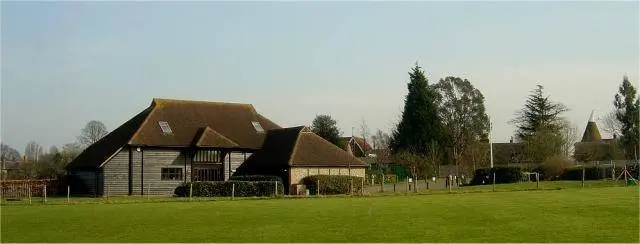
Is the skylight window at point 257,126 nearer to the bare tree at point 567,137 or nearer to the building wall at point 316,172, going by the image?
the building wall at point 316,172

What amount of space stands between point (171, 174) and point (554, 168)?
3015 centimetres

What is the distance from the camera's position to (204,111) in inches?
2156

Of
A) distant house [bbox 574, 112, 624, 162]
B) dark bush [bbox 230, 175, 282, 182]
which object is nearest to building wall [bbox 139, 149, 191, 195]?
dark bush [bbox 230, 175, 282, 182]

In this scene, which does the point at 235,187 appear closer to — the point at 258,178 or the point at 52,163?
the point at 258,178

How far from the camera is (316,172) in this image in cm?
4894

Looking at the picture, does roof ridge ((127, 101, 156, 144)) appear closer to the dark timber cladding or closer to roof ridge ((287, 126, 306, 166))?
the dark timber cladding

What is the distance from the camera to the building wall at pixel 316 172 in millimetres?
47812

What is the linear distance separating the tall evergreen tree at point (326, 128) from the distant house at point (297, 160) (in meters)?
19.1

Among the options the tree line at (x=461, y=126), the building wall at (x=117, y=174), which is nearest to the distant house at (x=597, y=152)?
the tree line at (x=461, y=126)

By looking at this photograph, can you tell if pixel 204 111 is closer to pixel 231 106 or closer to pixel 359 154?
pixel 231 106

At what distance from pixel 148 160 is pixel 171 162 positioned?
155 centimetres

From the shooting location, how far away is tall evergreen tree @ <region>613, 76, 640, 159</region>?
71.0m

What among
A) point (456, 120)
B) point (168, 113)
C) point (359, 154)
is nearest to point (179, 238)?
point (168, 113)

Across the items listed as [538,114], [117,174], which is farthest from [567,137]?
[117,174]
